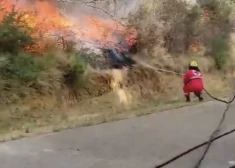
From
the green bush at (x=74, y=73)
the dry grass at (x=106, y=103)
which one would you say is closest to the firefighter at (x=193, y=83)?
the dry grass at (x=106, y=103)

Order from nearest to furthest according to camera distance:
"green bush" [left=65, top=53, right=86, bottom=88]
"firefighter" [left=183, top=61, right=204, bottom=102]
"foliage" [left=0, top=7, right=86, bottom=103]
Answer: "foliage" [left=0, top=7, right=86, bottom=103], "firefighter" [left=183, top=61, right=204, bottom=102], "green bush" [left=65, top=53, right=86, bottom=88]

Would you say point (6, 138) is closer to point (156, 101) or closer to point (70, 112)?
point (70, 112)

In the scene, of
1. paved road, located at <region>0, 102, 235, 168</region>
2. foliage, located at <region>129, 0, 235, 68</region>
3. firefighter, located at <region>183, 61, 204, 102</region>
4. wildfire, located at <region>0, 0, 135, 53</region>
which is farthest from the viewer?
foliage, located at <region>129, 0, 235, 68</region>

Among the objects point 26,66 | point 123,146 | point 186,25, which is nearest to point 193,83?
point 26,66

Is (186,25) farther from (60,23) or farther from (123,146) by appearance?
(123,146)

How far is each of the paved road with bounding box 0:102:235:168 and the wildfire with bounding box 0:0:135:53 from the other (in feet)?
13.8

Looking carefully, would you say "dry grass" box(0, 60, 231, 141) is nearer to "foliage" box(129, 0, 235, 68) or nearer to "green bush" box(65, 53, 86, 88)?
"green bush" box(65, 53, 86, 88)

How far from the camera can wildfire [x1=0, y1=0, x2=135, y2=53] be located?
11.5m

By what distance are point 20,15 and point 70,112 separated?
240 centimetres

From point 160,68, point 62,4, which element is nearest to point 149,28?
point 160,68

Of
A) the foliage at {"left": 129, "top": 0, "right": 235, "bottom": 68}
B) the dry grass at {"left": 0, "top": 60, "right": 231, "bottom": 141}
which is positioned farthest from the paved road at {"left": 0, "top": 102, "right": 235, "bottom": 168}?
the foliage at {"left": 129, "top": 0, "right": 235, "bottom": 68}

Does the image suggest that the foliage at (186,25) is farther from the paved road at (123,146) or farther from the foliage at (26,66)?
the paved road at (123,146)

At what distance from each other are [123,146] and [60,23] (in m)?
6.37

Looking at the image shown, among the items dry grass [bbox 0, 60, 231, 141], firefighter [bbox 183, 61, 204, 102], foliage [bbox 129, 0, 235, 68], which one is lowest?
dry grass [bbox 0, 60, 231, 141]
